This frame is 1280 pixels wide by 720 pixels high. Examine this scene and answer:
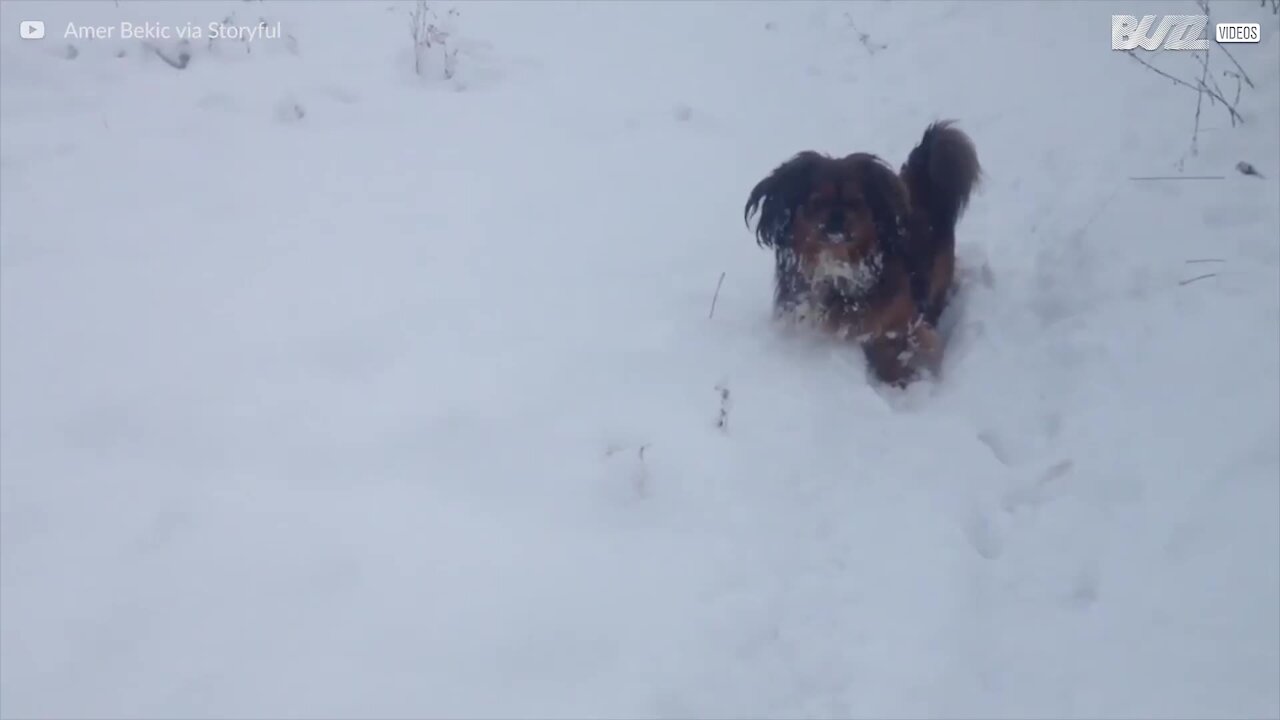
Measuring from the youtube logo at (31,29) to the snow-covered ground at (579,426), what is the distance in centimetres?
11

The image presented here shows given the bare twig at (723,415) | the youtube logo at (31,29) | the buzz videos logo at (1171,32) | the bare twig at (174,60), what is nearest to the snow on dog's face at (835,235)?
the bare twig at (723,415)

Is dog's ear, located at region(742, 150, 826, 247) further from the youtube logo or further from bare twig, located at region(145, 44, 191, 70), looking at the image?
the youtube logo

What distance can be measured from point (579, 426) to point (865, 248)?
4.22 feet

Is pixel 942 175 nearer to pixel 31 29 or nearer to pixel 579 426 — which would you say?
pixel 579 426

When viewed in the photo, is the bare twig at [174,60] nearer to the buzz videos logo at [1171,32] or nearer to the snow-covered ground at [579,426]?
the snow-covered ground at [579,426]

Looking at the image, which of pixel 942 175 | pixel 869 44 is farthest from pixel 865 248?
pixel 869 44

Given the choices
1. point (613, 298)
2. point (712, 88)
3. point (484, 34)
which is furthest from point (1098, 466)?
point (484, 34)

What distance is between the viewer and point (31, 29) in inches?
195

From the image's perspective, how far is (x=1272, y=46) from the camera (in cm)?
483

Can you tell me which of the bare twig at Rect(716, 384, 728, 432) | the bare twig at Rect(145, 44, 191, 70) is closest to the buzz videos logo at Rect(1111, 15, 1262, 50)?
the bare twig at Rect(716, 384, 728, 432)

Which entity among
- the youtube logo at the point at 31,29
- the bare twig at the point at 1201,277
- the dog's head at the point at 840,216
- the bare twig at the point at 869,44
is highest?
the bare twig at the point at 869,44

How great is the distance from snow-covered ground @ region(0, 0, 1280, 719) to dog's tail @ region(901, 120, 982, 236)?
0.40 m

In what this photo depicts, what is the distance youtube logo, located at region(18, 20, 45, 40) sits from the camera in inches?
192

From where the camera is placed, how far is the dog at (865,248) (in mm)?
3354
